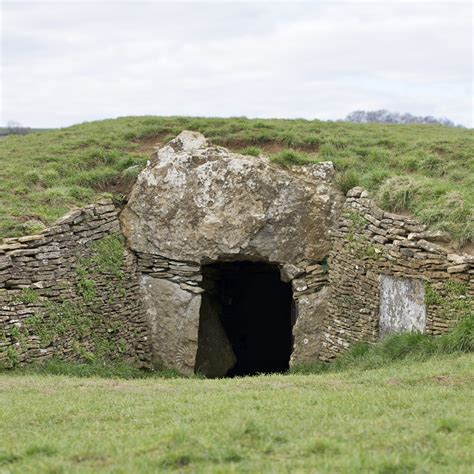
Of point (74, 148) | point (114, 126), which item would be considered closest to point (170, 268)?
point (74, 148)

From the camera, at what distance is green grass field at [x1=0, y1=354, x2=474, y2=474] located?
6.77 m

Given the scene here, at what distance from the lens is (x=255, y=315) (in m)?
20.0

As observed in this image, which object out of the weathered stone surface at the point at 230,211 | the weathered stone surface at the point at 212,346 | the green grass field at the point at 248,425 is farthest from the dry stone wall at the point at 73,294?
the green grass field at the point at 248,425

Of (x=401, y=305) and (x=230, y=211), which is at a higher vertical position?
(x=230, y=211)

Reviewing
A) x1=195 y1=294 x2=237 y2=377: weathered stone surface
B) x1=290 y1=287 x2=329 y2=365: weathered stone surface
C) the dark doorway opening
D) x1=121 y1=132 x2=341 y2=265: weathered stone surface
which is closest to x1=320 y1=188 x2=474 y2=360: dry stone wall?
x1=290 y1=287 x2=329 y2=365: weathered stone surface

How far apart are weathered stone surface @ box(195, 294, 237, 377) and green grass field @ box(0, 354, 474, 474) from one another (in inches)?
225

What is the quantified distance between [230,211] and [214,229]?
0.48 metres

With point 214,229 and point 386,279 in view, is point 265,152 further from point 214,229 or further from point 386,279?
point 386,279

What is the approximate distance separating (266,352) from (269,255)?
492 cm

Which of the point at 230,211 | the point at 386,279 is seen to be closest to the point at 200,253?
the point at 230,211

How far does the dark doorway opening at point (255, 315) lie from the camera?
18.9 metres

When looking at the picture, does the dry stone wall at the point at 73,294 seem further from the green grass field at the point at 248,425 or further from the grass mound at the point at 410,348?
the grass mound at the point at 410,348

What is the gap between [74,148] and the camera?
18688mm

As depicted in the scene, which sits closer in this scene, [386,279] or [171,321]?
[386,279]
